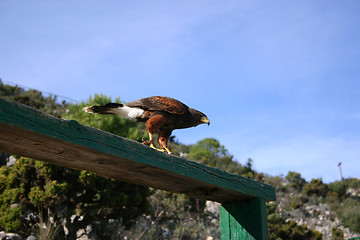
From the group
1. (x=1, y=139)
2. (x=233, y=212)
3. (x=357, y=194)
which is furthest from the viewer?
(x=357, y=194)

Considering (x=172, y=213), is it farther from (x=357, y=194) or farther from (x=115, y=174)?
(x=357, y=194)

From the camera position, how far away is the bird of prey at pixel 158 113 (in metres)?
2.48

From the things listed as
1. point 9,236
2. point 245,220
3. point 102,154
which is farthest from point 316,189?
point 102,154

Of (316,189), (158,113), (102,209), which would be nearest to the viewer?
(158,113)

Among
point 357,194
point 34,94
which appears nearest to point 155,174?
point 357,194

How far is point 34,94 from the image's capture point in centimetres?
2977

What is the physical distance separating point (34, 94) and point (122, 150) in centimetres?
3127

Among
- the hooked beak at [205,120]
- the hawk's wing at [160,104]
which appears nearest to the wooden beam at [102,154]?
the hawk's wing at [160,104]

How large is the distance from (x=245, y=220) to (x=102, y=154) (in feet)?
4.46

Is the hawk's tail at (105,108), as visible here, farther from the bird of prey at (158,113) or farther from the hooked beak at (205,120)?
the hooked beak at (205,120)

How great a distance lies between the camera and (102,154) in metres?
1.48

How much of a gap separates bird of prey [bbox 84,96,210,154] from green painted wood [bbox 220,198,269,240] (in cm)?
67

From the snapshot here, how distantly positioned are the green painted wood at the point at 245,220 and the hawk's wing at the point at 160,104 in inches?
33.5

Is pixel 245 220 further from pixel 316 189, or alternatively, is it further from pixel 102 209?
pixel 316 189
